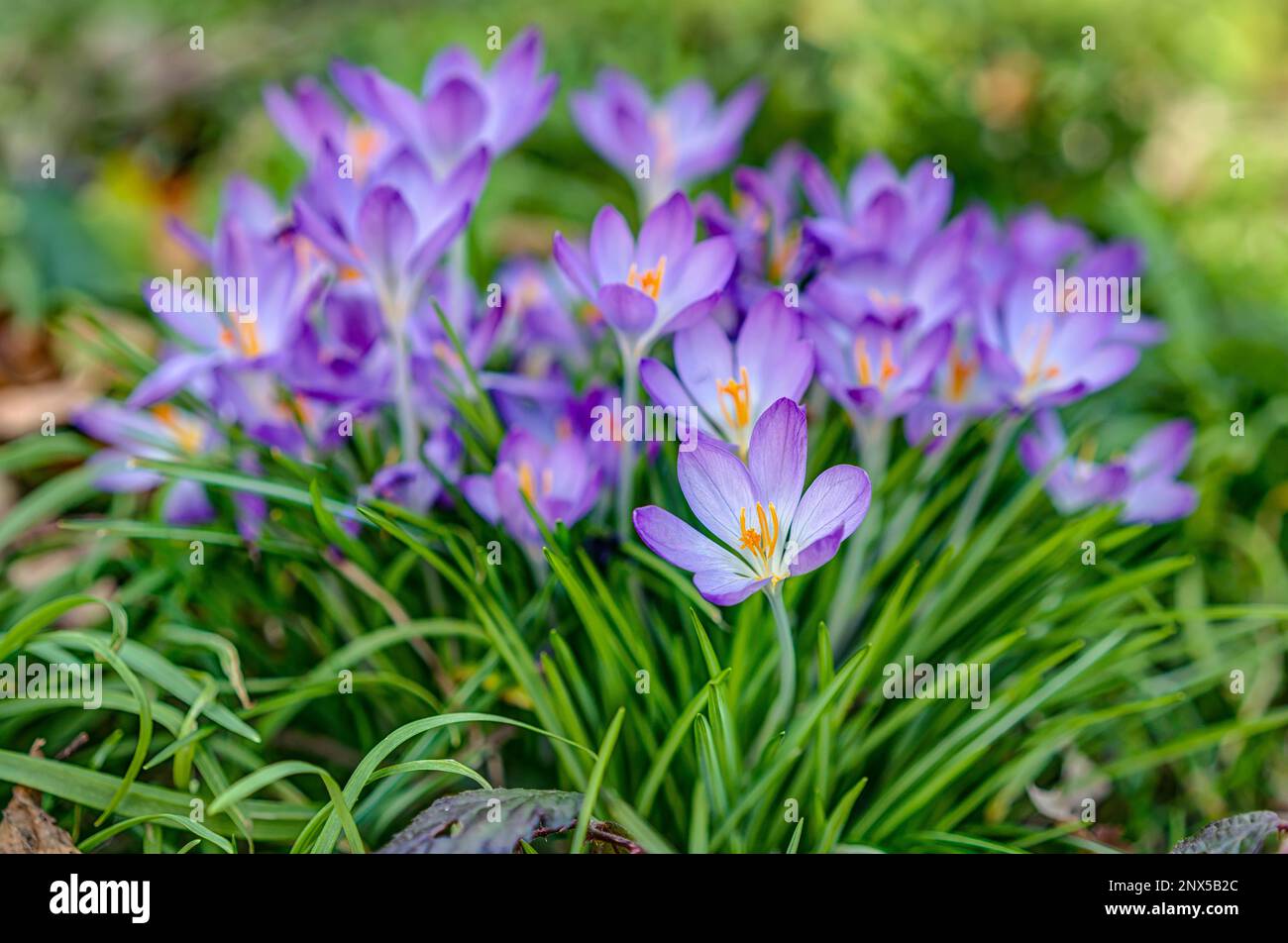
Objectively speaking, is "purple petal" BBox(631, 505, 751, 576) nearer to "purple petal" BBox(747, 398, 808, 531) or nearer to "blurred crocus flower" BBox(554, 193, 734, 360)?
"purple petal" BBox(747, 398, 808, 531)

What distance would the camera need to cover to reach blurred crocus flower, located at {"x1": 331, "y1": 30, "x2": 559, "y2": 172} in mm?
1151

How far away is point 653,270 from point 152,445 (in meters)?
0.65

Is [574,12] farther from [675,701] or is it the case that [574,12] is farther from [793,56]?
[675,701]

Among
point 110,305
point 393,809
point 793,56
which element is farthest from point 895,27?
point 393,809

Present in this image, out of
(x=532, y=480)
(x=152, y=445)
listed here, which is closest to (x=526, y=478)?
(x=532, y=480)

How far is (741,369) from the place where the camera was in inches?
38.8

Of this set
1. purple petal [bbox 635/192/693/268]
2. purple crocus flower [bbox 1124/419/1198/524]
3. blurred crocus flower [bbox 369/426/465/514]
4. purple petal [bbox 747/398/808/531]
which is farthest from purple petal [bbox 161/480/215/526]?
purple crocus flower [bbox 1124/419/1198/524]

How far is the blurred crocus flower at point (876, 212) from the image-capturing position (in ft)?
3.74

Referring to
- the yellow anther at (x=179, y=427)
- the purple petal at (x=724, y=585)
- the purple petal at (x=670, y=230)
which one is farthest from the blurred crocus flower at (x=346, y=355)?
the purple petal at (x=724, y=585)

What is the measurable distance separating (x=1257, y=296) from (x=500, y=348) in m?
1.63

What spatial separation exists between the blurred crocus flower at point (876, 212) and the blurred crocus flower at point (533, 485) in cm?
35

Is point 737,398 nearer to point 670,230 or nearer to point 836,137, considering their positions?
point 670,230

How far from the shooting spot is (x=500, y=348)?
53.7 inches
